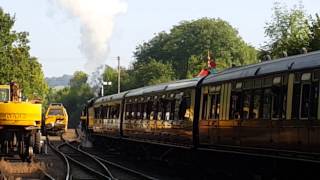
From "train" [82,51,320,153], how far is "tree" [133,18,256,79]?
72410 millimetres

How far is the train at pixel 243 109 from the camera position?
41.0 feet

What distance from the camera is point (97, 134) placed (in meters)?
38.6

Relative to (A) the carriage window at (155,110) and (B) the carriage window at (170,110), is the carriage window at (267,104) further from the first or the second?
(A) the carriage window at (155,110)

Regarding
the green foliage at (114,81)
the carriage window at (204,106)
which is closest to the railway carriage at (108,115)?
the carriage window at (204,106)

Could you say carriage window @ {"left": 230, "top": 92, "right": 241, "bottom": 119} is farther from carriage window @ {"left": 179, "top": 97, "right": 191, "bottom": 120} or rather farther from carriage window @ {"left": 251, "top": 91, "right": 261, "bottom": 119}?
carriage window @ {"left": 179, "top": 97, "right": 191, "bottom": 120}

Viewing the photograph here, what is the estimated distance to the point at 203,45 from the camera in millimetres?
99812

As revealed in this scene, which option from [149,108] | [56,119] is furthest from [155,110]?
[56,119]

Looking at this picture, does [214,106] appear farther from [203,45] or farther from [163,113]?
[203,45]

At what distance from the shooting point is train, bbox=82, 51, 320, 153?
1250 cm

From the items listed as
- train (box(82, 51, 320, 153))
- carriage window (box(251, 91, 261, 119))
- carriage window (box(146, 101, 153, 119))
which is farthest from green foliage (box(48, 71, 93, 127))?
carriage window (box(251, 91, 261, 119))

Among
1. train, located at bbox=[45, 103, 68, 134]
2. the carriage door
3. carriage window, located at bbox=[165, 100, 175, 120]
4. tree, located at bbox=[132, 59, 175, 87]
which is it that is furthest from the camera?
tree, located at bbox=[132, 59, 175, 87]

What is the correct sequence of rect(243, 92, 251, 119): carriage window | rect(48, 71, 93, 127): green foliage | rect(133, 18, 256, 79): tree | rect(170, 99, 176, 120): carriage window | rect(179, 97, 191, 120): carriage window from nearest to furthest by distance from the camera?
rect(243, 92, 251, 119): carriage window
rect(179, 97, 191, 120): carriage window
rect(170, 99, 176, 120): carriage window
rect(133, 18, 256, 79): tree
rect(48, 71, 93, 127): green foliage

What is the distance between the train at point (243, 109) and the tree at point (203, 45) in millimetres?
72410

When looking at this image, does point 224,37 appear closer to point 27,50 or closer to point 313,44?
point 27,50
